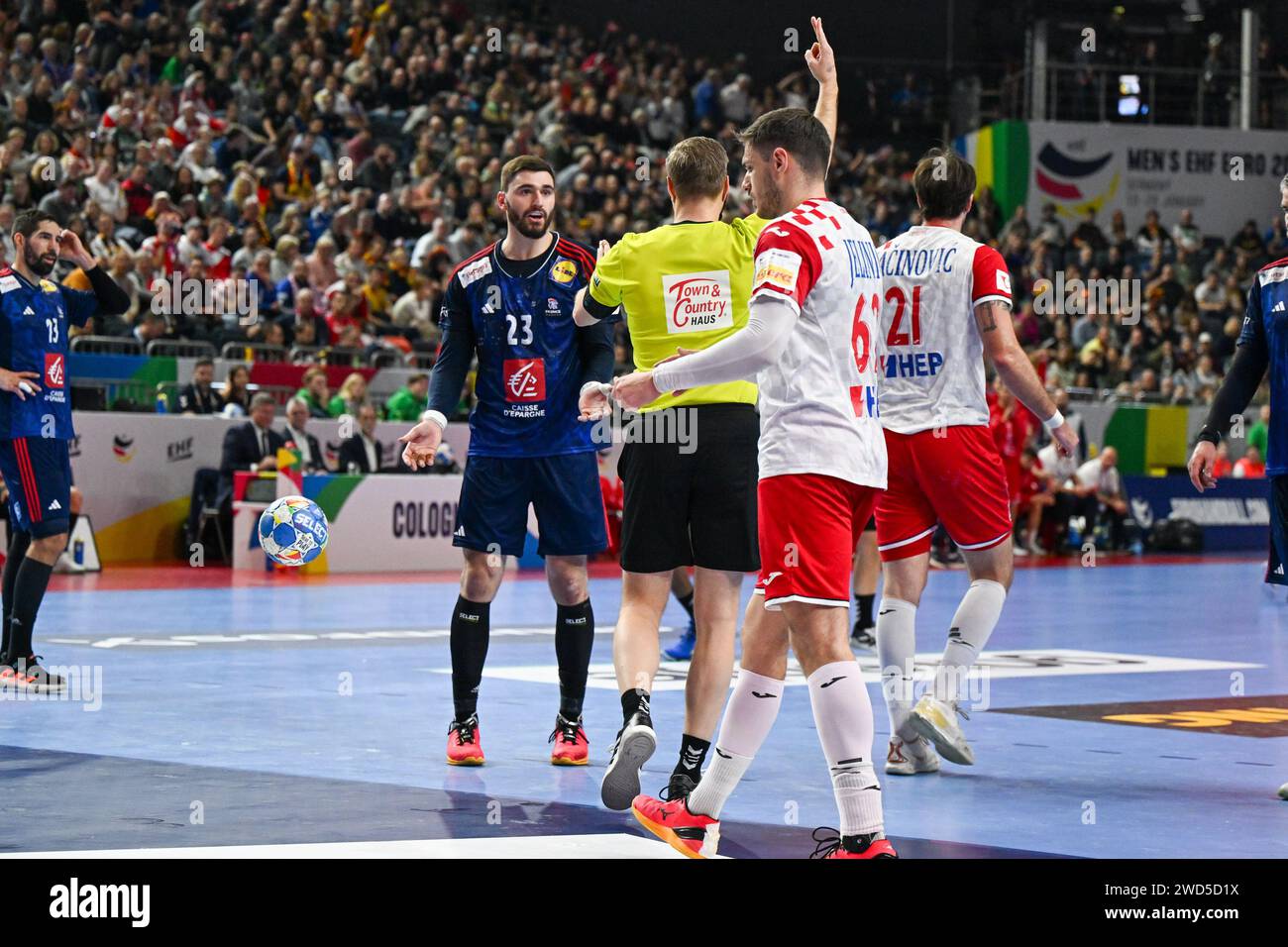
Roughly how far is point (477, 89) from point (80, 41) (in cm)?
663

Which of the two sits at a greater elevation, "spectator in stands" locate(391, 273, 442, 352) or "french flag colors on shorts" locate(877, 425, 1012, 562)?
"spectator in stands" locate(391, 273, 442, 352)

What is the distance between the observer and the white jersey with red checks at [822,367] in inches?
195

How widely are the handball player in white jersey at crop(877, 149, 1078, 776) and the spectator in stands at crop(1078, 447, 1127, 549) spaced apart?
55.6 ft

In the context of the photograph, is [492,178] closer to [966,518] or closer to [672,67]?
[672,67]

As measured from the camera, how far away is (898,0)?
34906mm

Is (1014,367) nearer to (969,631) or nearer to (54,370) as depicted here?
(969,631)

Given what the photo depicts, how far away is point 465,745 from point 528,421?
4.54 feet

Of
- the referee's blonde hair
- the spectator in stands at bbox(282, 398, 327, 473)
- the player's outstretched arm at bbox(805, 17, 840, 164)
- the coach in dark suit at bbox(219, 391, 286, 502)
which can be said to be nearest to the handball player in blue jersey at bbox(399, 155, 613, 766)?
the referee's blonde hair

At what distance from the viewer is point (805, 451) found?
4957 mm

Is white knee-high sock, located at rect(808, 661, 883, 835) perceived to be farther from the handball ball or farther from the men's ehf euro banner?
the men's ehf euro banner

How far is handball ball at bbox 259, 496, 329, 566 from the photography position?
30.7ft

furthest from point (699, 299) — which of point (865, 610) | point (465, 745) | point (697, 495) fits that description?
point (865, 610)

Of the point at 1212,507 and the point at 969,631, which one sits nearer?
the point at 969,631

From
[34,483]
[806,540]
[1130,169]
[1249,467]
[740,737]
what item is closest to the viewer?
[806,540]
